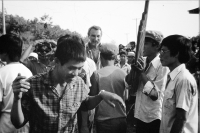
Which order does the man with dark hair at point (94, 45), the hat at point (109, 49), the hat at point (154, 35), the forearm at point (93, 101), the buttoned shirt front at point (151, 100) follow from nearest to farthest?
the forearm at point (93, 101) < the buttoned shirt front at point (151, 100) < the hat at point (154, 35) < the hat at point (109, 49) < the man with dark hair at point (94, 45)

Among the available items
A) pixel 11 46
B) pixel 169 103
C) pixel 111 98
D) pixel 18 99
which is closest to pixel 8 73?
pixel 11 46

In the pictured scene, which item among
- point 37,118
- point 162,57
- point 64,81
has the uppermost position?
point 162,57

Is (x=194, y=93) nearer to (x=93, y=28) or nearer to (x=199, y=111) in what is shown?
(x=199, y=111)

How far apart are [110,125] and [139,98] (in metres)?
0.58

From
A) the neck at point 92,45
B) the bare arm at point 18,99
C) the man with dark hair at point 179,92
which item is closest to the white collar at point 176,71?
the man with dark hair at point 179,92

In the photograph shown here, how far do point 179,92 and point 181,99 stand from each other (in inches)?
3.2

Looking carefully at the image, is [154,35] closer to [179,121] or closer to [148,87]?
[148,87]

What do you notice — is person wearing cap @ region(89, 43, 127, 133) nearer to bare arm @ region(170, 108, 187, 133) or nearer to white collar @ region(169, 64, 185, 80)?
white collar @ region(169, 64, 185, 80)

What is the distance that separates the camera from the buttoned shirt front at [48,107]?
5.08 ft

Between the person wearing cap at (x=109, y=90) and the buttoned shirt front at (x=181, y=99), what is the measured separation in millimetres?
786

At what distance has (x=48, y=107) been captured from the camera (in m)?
1.58

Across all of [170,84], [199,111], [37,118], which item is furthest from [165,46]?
[37,118]

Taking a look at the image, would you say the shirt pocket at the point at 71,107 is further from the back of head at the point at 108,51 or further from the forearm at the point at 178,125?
the back of head at the point at 108,51

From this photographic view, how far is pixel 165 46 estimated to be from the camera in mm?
2244
